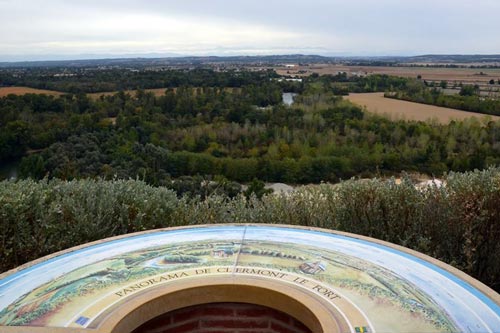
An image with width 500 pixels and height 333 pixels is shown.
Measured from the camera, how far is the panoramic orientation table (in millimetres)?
3197

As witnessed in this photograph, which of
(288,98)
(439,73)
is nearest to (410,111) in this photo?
(288,98)

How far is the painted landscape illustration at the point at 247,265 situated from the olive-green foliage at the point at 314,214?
7.75 ft

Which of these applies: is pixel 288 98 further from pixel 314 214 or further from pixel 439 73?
pixel 314 214

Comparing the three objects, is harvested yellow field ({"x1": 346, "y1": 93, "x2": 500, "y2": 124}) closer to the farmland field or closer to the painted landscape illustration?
the farmland field

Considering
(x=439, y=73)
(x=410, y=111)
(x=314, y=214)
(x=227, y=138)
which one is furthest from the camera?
(x=439, y=73)

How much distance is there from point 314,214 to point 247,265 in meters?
3.21

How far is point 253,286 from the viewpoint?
142 inches

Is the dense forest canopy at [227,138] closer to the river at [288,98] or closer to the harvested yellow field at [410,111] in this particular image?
the harvested yellow field at [410,111]

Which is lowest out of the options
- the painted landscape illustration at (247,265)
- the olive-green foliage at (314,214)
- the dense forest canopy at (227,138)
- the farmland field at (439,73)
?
the dense forest canopy at (227,138)

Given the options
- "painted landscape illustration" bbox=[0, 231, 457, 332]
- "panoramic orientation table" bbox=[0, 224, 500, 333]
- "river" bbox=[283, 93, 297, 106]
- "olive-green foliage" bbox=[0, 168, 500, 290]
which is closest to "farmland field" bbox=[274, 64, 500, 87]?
"river" bbox=[283, 93, 297, 106]

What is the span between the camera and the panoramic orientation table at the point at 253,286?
320 cm

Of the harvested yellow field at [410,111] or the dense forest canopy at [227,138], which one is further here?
the harvested yellow field at [410,111]

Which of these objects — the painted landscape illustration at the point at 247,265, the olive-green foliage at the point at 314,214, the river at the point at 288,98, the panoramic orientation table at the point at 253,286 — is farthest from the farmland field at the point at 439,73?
the painted landscape illustration at the point at 247,265

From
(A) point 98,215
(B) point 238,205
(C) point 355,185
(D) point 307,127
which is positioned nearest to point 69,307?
(A) point 98,215
